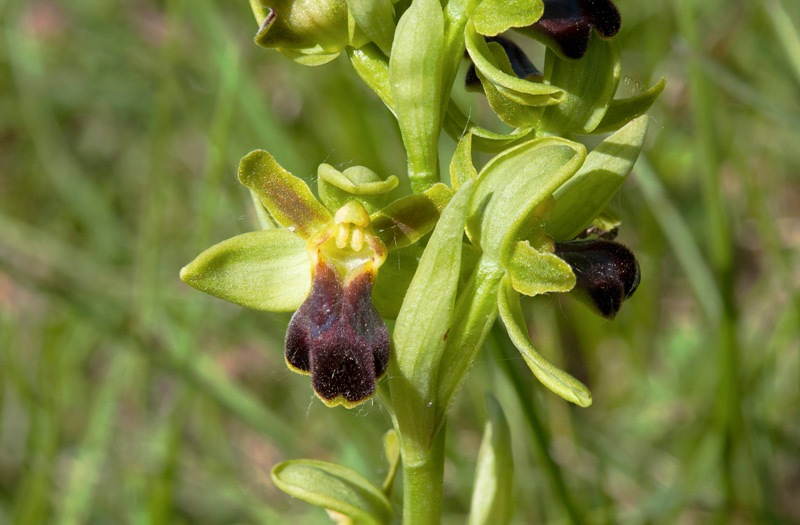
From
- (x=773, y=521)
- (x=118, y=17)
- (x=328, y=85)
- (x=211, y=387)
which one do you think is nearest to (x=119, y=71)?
(x=118, y=17)

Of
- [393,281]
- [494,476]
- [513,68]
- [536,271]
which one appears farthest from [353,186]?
[494,476]

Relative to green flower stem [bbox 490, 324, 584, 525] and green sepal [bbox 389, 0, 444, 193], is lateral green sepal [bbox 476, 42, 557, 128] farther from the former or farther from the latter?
green flower stem [bbox 490, 324, 584, 525]

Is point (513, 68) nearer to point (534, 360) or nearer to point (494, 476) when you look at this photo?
point (534, 360)

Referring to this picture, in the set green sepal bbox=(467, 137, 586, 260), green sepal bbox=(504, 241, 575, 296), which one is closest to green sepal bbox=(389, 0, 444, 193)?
green sepal bbox=(467, 137, 586, 260)

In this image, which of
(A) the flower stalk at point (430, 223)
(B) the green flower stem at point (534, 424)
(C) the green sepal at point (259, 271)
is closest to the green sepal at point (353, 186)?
(A) the flower stalk at point (430, 223)

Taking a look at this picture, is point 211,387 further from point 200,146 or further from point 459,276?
point 200,146

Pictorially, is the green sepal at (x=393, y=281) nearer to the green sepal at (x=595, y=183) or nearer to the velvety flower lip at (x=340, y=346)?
the velvety flower lip at (x=340, y=346)
